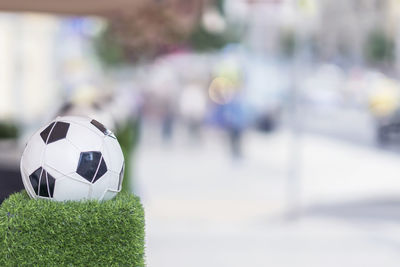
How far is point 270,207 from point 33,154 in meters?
6.23

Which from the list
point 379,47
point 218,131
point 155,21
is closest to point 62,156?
point 155,21

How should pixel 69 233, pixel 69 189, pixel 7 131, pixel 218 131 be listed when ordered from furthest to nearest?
pixel 218 131 < pixel 7 131 < pixel 69 189 < pixel 69 233

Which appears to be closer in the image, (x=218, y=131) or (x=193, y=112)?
(x=193, y=112)

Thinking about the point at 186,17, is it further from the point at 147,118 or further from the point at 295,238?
the point at 147,118

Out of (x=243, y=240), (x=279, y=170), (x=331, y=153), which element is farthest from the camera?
(x=331, y=153)

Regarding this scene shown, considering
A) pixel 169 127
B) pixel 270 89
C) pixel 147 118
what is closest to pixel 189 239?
pixel 169 127

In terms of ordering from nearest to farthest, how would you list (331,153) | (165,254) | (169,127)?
(165,254)
(331,153)
(169,127)

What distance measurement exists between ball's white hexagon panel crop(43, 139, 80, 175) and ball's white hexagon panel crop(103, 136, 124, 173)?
152 millimetres

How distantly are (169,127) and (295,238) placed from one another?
1082cm

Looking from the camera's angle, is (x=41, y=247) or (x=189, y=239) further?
(x=189, y=239)

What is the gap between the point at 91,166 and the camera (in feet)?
10.2

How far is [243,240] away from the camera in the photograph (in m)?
7.10

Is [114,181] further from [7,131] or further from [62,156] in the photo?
[7,131]

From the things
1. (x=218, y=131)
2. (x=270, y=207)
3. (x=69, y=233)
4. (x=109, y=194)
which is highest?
(x=109, y=194)
